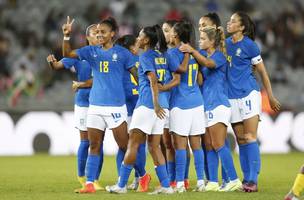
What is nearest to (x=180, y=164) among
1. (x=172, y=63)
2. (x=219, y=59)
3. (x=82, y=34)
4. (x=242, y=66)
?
(x=172, y=63)

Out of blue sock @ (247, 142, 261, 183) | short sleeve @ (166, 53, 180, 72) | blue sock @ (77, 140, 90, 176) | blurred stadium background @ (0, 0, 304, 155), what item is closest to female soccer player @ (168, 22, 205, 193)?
short sleeve @ (166, 53, 180, 72)

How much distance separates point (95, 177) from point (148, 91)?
1479 millimetres

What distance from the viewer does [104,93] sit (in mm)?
10227

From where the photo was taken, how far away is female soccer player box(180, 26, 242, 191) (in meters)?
10.5

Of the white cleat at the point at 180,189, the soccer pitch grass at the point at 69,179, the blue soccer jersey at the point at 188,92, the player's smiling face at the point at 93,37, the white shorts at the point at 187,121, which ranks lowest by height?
the soccer pitch grass at the point at 69,179

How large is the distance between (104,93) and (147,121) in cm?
70

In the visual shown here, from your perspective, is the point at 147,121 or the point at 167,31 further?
the point at 167,31

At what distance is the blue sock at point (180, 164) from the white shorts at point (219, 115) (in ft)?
1.73

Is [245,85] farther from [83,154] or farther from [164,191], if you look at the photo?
[83,154]

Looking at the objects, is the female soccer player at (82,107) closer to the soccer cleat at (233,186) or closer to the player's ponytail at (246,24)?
the soccer cleat at (233,186)

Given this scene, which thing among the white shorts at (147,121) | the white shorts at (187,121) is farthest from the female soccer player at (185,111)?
the white shorts at (147,121)

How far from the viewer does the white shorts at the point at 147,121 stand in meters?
9.89

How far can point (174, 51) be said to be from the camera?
1023 cm

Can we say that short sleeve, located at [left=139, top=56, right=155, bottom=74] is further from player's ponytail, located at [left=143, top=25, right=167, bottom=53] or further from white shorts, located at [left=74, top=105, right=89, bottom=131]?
white shorts, located at [left=74, top=105, right=89, bottom=131]
